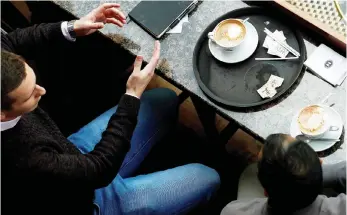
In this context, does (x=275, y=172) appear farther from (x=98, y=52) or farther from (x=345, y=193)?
(x=98, y=52)

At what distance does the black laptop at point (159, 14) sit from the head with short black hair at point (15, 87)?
0.54 metres

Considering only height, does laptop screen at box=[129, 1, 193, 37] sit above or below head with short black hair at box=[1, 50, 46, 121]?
above

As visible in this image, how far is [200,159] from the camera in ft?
7.93

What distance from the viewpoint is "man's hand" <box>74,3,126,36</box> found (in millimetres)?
1792

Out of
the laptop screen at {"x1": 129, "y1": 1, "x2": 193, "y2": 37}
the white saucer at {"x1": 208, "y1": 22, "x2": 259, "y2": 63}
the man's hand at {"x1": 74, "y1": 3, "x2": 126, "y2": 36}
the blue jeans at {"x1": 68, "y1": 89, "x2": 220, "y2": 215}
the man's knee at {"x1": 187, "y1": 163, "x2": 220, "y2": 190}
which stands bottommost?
the blue jeans at {"x1": 68, "y1": 89, "x2": 220, "y2": 215}

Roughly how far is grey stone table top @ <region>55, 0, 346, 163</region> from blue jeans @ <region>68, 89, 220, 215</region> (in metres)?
0.32

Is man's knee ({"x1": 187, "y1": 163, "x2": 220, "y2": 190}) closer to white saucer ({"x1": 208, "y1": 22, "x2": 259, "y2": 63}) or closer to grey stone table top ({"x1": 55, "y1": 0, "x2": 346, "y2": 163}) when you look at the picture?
grey stone table top ({"x1": 55, "y1": 0, "x2": 346, "y2": 163})

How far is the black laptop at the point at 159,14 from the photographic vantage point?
5.85 feet

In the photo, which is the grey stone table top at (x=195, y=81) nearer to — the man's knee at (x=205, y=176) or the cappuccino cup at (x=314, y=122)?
the cappuccino cup at (x=314, y=122)

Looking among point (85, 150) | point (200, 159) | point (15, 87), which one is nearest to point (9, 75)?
point (15, 87)

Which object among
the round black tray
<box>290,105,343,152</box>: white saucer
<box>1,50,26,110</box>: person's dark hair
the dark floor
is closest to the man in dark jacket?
<box>1,50,26,110</box>: person's dark hair

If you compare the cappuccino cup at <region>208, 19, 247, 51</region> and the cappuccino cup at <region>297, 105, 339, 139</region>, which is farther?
the cappuccino cup at <region>208, 19, 247, 51</region>

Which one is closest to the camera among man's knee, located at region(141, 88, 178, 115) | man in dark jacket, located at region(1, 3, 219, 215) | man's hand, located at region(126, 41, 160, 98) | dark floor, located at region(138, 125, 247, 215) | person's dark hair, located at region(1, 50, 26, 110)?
person's dark hair, located at region(1, 50, 26, 110)

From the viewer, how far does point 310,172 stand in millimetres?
1217
